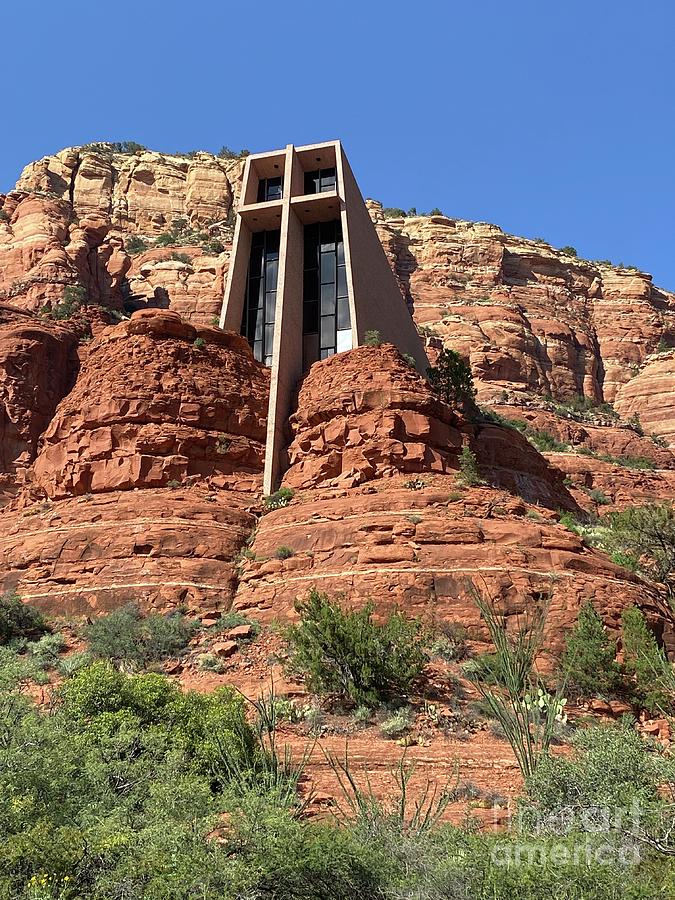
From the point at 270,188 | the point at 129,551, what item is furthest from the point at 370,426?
the point at 270,188

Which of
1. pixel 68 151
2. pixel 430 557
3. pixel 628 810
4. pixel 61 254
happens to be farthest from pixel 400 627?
pixel 68 151

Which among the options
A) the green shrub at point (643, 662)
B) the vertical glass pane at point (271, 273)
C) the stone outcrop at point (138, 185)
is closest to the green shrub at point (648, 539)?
the green shrub at point (643, 662)

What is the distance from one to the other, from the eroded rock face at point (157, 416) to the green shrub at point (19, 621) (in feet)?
17.6

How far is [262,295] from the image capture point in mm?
33688

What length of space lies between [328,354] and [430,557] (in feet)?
46.4

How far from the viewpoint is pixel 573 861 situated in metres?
7.12

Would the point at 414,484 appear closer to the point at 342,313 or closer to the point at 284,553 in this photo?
the point at 284,553

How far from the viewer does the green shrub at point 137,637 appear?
1734 centimetres

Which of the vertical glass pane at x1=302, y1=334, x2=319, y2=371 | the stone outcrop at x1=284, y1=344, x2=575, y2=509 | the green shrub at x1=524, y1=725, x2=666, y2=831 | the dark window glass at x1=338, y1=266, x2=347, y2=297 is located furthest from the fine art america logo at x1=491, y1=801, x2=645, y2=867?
the dark window glass at x1=338, y1=266, x2=347, y2=297

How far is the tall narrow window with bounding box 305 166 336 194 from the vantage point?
113 feet

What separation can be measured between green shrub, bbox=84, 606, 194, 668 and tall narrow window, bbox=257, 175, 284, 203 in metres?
22.0

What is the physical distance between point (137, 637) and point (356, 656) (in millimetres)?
5552

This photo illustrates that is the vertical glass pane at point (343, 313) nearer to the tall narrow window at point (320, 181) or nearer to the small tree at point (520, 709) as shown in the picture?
the tall narrow window at point (320, 181)

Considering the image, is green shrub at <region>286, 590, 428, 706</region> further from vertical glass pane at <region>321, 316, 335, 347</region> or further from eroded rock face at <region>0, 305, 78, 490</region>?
eroded rock face at <region>0, 305, 78, 490</region>
